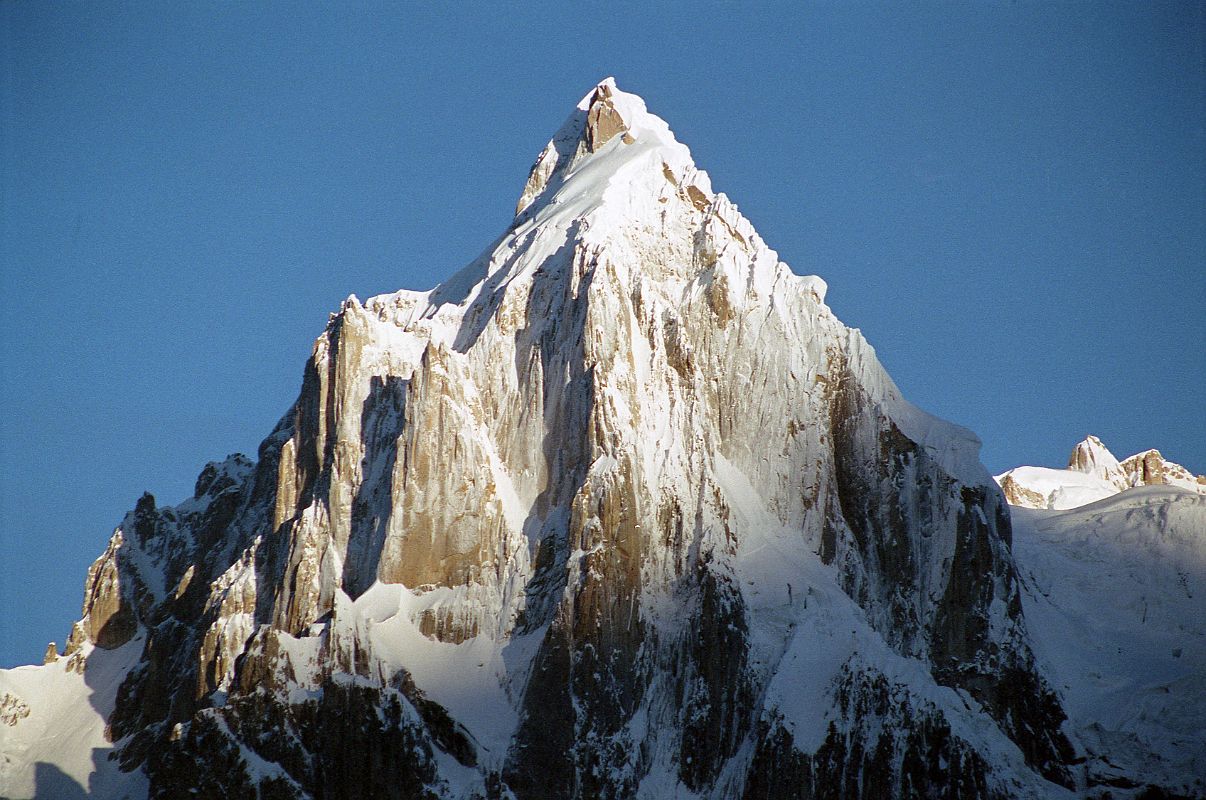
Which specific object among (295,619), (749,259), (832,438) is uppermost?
(749,259)

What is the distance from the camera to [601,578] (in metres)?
146

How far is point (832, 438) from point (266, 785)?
47.2m

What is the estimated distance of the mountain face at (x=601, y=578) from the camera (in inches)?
5615

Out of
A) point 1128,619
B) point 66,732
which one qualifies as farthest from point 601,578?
point 1128,619

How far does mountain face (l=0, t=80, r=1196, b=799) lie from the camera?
468 ft

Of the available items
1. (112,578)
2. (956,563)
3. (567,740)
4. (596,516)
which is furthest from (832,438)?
(112,578)

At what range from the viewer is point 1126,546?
585ft

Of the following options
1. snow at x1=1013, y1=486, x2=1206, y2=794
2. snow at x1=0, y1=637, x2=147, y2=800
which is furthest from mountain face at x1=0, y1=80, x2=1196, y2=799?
snow at x1=1013, y1=486, x2=1206, y2=794

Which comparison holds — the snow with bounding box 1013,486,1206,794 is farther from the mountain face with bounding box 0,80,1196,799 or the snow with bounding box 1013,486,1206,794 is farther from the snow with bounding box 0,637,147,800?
the snow with bounding box 0,637,147,800

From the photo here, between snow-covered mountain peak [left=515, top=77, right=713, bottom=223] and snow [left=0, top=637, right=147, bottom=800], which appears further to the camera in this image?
snow-covered mountain peak [left=515, top=77, right=713, bottom=223]

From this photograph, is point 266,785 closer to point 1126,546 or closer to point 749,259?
point 749,259

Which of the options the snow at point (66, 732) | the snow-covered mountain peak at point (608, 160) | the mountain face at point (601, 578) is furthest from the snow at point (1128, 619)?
the snow at point (66, 732)

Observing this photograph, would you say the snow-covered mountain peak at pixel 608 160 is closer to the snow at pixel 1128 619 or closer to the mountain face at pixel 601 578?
the mountain face at pixel 601 578

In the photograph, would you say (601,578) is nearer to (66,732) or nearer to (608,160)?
(66,732)
